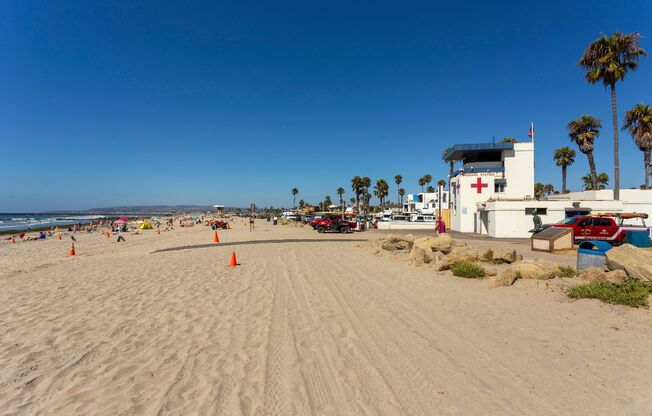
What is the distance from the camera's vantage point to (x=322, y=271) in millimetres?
11367

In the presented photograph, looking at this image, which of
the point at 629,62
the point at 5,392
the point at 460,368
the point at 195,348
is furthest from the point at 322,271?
the point at 629,62

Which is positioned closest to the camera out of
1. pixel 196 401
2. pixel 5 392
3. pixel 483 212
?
pixel 196 401

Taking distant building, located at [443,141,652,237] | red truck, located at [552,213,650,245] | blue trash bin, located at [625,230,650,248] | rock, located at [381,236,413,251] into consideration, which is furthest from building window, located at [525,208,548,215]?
rock, located at [381,236,413,251]

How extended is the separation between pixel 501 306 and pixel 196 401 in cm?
622

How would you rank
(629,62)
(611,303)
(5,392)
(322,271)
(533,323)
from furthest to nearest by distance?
(629,62) → (322,271) → (611,303) → (533,323) → (5,392)

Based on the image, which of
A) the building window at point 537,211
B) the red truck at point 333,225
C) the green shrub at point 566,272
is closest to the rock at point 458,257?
the green shrub at point 566,272

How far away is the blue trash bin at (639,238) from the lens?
15.2m

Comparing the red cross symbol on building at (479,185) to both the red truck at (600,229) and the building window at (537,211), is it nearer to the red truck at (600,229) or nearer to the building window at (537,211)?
the building window at (537,211)

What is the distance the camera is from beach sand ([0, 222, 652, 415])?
3.55 metres

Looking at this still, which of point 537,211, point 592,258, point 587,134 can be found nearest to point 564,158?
point 587,134

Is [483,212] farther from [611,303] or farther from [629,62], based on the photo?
[611,303]

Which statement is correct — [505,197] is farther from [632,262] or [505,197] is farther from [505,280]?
[505,280]

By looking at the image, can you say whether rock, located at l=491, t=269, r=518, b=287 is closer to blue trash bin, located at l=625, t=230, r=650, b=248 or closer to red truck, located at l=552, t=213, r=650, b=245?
blue trash bin, located at l=625, t=230, r=650, b=248

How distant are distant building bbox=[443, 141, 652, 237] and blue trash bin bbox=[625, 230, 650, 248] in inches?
353
